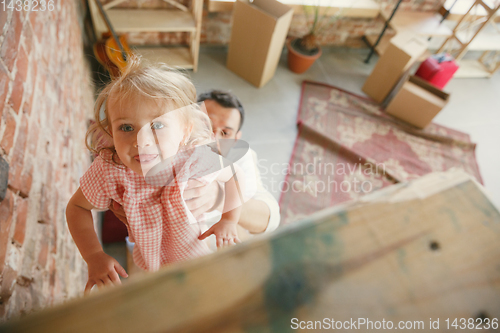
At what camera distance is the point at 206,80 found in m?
2.51

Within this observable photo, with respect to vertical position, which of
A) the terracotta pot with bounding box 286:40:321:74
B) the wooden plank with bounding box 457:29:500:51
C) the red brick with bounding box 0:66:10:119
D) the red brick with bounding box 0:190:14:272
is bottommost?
the terracotta pot with bounding box 286:40:321:74

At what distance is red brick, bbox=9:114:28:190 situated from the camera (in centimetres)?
63

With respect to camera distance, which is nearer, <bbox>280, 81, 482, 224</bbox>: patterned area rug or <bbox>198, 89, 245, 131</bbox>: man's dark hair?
<bbox>198, 89, 245, 131</bbox>: man's dark hair

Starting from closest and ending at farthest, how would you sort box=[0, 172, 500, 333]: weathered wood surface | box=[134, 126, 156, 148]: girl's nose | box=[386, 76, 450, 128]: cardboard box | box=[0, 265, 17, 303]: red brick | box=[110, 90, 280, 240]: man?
box=[0, 172, 500, 333]: weathered wood surface, box=[0, 265, 17, 303]: red brick, box=[134, 126, 156, 148]: girl's nose, box=[110, 90, 280, 240]: man, box=[386, 76, 450, 128]: cardboard box

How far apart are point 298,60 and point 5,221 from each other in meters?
2.56

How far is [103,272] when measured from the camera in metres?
0.63

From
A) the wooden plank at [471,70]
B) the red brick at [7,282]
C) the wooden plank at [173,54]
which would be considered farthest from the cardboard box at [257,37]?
the wooden plank at [471,70]

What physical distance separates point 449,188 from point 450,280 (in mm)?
70

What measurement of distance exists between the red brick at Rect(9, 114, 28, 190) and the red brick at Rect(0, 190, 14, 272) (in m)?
0.04

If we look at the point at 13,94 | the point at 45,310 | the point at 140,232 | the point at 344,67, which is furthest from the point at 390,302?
the point at 344,67

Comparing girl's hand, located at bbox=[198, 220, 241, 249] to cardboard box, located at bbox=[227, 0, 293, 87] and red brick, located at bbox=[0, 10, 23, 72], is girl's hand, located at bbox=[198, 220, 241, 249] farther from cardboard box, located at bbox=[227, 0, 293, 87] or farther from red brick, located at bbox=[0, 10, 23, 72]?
cardboard box, located at bbox=[227, 0, 293, 87]

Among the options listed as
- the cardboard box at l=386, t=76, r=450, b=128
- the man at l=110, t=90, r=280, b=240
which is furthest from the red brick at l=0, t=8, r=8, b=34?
the cardboard box at l=386, t=76, r=450, b=128

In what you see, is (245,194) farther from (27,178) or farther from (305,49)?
(305,49)

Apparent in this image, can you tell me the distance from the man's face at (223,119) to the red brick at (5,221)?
777mm
